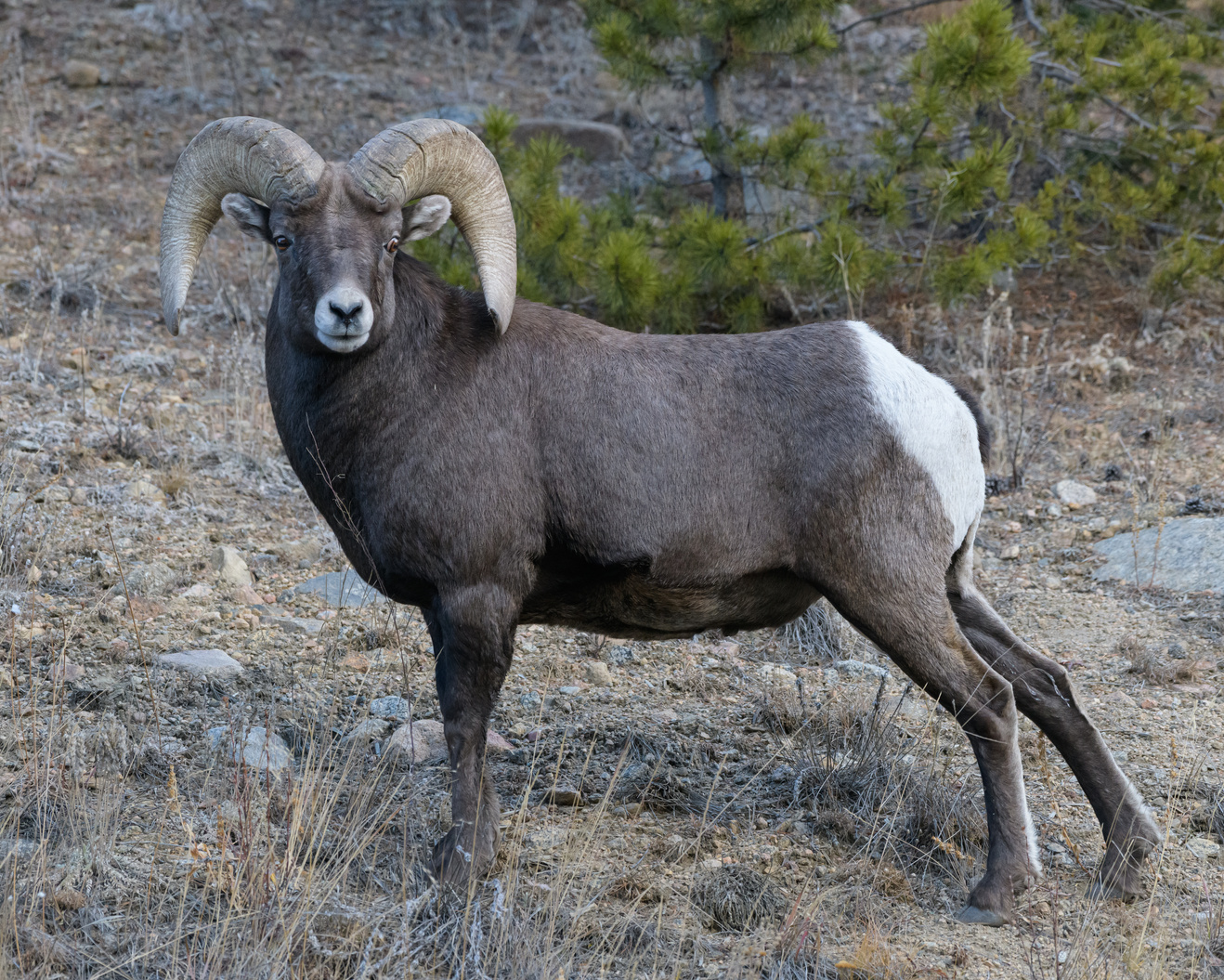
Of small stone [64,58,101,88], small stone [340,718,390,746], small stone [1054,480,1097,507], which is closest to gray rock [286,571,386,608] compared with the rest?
small stone [340,718,390,746]

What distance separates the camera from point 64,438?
7.95 m

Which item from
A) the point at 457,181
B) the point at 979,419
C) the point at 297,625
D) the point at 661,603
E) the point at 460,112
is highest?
the point at 460,112

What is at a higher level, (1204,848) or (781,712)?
(781,712)

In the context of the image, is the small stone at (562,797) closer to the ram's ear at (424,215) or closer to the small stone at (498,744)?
the small stone at (498,744)

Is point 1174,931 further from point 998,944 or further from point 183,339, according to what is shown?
point 183,339

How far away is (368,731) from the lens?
534 cm

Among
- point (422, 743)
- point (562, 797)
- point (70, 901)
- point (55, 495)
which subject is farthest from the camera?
point (55, 495)

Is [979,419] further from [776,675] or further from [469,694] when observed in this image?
[469,694]

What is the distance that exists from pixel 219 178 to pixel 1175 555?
576cm

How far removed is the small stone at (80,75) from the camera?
1534 cm

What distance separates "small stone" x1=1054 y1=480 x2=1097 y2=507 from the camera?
8.39 m

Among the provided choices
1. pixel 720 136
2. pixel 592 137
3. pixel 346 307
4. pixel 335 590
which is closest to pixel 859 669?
pixel 335 590

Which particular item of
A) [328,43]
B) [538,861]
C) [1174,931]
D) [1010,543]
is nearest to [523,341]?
[538,861]

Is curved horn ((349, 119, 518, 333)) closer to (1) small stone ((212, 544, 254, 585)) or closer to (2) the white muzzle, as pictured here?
(2) the white muzzle
